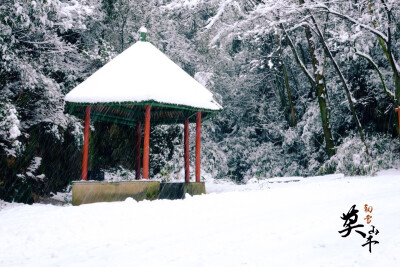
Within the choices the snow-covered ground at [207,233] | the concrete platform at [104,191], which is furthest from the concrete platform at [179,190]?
the snow-covered ground at [207,233]

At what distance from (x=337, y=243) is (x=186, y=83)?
7453 millimetres

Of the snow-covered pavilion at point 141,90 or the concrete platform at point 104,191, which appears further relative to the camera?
the snow-covered pavilion at point 141,90

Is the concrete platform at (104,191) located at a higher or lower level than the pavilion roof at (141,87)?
lower

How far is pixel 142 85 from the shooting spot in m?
10.5

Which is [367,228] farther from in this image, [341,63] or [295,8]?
[341,63]

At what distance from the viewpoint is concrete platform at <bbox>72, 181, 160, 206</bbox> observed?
32.1ft

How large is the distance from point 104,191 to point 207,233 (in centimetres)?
453

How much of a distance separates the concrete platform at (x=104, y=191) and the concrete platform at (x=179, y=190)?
5.26 feet

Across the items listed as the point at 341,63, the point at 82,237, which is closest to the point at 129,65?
the point at 82,237

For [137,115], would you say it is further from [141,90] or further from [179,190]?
[141,90]

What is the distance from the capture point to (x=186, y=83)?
11.7 m

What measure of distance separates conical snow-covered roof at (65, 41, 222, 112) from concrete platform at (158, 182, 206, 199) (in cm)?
220

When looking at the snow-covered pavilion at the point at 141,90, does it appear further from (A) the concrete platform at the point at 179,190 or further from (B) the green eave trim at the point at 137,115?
(A) the concrete platform at the point at 179,190

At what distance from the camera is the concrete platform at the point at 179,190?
454 inches
